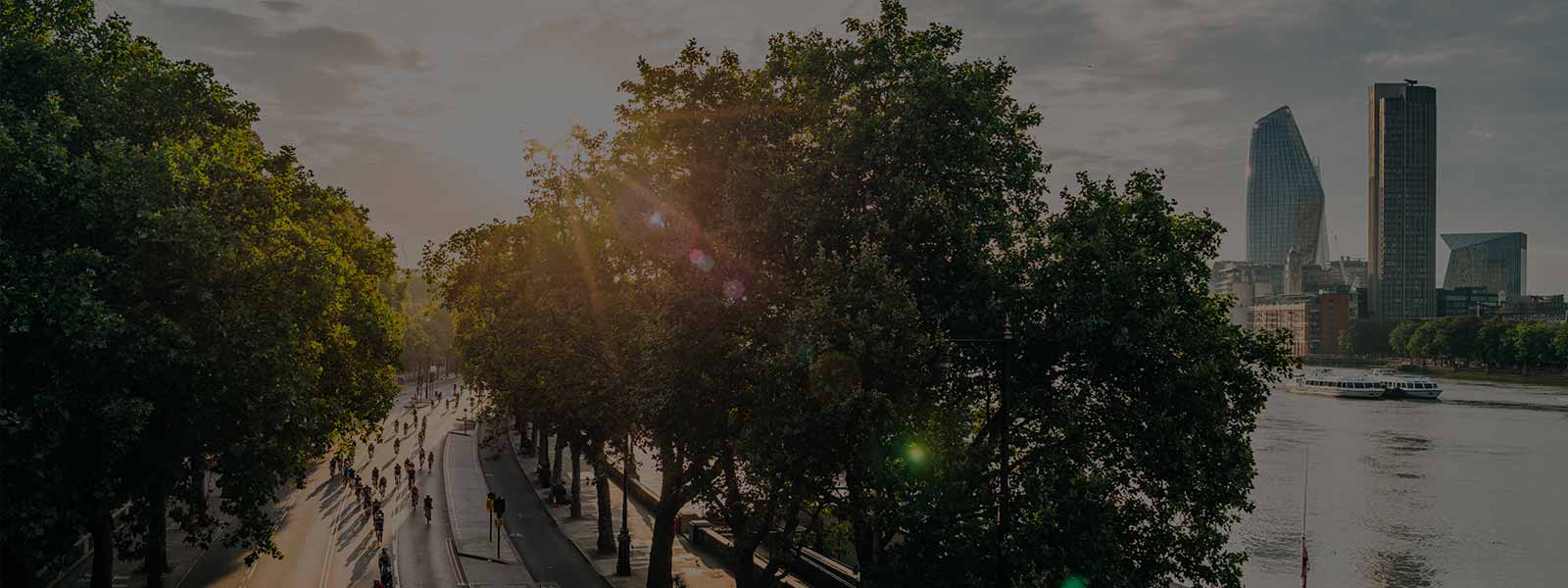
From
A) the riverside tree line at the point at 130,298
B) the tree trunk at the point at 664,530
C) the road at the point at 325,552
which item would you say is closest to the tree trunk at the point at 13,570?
the riverside tree line at the point at 130,298

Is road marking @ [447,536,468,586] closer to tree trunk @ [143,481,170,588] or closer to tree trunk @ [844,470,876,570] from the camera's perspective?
tree trunk @ [143,481,170,588]

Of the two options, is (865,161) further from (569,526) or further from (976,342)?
(569,526)

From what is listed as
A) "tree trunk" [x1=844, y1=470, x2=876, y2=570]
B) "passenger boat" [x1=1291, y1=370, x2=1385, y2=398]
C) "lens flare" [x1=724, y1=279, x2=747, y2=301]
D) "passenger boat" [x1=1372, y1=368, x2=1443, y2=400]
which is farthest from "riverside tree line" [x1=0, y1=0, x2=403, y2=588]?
"passenger boat" [x1=1372, y1=368, x2=1443, y2=400]

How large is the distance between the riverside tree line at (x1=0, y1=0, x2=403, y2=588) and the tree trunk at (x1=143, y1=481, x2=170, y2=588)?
0.37 feet

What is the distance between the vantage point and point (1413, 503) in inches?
2461

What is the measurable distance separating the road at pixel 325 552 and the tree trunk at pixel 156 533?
4.40 ft

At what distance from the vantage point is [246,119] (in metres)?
29.9

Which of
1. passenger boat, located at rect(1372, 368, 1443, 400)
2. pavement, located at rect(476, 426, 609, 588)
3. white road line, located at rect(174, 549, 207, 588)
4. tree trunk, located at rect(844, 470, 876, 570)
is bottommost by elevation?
pavement, located at rect(476, 426, 609, 588)

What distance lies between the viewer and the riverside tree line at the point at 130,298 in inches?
733

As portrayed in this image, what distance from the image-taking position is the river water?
48812 mm

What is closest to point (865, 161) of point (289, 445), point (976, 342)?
point (976, 342)

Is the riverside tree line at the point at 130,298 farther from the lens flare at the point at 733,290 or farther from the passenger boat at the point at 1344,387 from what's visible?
the passenger boat at the point at 1344,387

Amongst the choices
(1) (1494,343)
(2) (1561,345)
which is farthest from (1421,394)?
(1) (1494,343)

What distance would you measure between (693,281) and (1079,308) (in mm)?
8118
